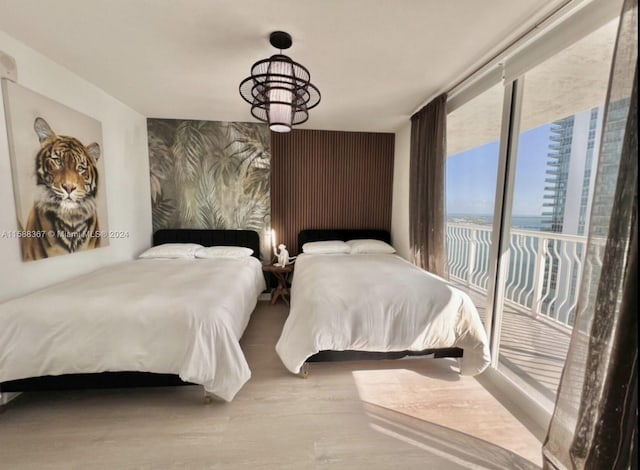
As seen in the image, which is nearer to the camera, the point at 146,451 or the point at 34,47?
the point at 146,451

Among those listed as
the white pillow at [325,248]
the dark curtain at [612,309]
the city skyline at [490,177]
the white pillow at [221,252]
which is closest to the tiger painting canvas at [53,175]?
the white pillow at [221,252]

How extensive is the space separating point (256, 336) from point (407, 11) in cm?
276

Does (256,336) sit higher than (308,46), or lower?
lower

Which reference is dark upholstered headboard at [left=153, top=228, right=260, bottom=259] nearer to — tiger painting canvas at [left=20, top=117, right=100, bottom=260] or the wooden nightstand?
the wooden nightstand

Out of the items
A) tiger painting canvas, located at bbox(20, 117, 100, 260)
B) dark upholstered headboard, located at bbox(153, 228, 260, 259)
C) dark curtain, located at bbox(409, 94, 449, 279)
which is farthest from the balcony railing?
tiger painting canvas, located at bbox(20, 117, 100, 260)

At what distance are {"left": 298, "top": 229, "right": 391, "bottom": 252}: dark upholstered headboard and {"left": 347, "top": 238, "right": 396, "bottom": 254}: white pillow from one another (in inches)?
11.2

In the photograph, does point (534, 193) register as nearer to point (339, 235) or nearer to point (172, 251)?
point (339, 235)

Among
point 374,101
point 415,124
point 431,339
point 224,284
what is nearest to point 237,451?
point 224,284

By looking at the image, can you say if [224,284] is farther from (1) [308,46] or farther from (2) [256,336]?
(1) [308,46]

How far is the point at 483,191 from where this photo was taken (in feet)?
10.3

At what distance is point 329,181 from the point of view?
146 inches

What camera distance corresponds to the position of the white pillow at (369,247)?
3373 millimetres

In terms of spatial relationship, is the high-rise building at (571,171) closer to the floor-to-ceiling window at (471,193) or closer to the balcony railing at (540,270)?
the balcony railing at (540,270)

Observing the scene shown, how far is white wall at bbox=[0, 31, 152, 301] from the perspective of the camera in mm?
1743
